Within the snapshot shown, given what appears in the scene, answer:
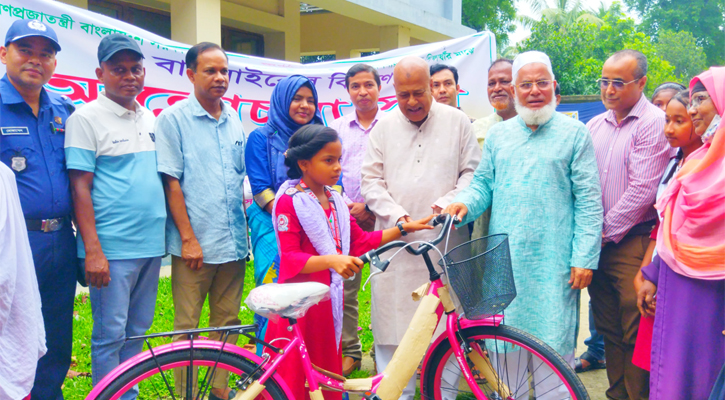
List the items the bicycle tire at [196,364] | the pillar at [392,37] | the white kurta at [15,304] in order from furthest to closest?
the pillar at [392,37] → the bicycle tire at [196,364] → the white kurta at [15,304]

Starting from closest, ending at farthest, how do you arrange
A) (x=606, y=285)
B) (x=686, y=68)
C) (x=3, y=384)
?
1. (x=3, y=384)
2. (x=606, y=285)
3. (x=686, y=68)

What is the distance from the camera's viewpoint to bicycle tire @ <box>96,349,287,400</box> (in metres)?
2.36

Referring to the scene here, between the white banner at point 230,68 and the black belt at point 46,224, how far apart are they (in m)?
2.02

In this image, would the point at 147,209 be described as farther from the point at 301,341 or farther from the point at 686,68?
the point at 686,68

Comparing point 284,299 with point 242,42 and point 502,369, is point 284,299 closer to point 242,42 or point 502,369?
point 502,369

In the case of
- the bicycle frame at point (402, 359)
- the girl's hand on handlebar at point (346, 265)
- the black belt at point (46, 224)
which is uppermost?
the black belt at point (46, 224)

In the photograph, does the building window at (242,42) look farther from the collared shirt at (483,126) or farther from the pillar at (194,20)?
the collared shirt at (483,126)

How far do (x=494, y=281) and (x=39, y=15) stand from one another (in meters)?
4.29

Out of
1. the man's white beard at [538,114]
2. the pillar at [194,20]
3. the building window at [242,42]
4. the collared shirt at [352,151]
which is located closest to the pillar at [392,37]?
the building window at [242,42]

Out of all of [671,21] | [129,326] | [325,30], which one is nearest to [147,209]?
[129,326]

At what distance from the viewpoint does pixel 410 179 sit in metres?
3.38

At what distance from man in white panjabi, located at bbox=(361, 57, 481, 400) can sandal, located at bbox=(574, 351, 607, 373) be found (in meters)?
1.66

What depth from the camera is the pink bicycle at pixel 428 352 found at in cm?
245

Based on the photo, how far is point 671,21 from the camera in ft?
150
